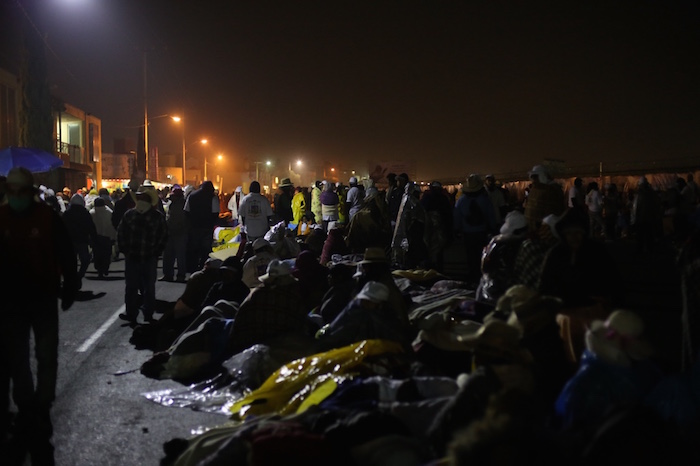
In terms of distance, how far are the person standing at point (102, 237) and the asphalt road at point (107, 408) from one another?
19.7ft

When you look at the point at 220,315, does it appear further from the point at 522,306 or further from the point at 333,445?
the point at 333,445

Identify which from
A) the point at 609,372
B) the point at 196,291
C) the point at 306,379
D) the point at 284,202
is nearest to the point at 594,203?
the point at 284,202

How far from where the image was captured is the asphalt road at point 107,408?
18.1 ft

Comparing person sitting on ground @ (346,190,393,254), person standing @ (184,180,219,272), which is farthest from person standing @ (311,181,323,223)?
person sitting on ground @ (346,190,393,254)

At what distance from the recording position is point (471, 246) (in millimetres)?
12711

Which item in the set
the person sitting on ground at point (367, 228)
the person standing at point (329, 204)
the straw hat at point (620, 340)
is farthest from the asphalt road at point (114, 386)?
the person standing at point (329, 204)

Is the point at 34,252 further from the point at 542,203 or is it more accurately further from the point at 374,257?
the point at 542,203

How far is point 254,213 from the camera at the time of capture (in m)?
15.7

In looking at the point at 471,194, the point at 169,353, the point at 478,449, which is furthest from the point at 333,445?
the point at 471,194

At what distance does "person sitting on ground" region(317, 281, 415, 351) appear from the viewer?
7.17 meters

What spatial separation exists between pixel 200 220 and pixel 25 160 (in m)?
3.57

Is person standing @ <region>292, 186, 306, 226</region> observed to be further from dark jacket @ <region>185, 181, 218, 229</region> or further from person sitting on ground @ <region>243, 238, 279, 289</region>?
person sitting on ground @ <region>243, 238, 279, 289</region>

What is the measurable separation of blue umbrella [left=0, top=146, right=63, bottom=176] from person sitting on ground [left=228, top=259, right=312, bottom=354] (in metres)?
8.86

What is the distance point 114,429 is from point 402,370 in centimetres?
231
